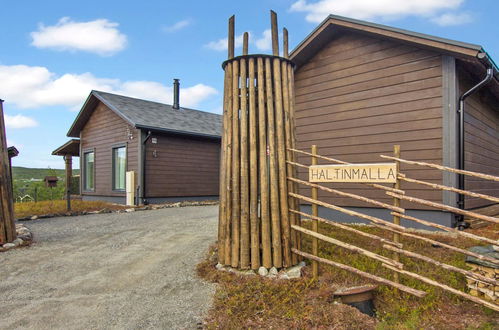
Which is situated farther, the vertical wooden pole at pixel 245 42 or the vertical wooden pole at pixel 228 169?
the vertical wooden pole at pixel 245 42

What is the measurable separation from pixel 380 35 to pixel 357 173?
15.4ft

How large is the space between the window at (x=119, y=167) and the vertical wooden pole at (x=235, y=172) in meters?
10.9

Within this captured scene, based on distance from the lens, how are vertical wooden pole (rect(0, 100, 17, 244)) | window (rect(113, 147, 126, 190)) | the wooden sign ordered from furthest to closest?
window (rect(113, 147, 126, 190)) → vertical wooden pole (rect(0, 100, 17, 244)) → the wooden sign

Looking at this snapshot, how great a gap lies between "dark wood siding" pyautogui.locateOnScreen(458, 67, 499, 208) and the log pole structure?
4591 millimetres

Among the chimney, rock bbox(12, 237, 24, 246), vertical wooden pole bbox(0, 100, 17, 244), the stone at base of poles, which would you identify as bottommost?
rock bbox(12, 237, 24, 246)

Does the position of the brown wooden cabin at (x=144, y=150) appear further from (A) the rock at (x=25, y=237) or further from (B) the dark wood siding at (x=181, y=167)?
(A) the rock at (x=25, y=237)

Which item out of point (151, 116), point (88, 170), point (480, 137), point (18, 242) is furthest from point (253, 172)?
point (88, 170)

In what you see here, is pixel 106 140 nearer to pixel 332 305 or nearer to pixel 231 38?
pixel 231 38

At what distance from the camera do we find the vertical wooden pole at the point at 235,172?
438 centimetres

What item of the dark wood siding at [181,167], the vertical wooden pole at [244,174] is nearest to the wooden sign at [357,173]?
the vertical wooden pole at [244,174]

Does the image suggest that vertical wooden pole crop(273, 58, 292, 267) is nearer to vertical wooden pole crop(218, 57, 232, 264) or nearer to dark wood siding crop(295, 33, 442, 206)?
vertical wooden pole crop(218, 57, 232, 264)

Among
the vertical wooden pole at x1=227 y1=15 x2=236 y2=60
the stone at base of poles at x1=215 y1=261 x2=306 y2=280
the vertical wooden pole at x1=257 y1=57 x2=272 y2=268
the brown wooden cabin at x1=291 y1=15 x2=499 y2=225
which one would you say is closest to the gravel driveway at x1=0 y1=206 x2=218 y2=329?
the stone at base of poles at x1=215 y1=261 x2=306 y2=280

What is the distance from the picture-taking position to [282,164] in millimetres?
4391

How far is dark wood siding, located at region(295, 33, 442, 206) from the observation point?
271 inches
